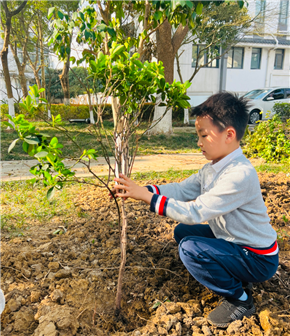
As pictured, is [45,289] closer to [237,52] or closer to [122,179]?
[122,179]

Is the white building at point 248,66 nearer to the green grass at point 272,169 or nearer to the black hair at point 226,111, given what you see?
the green grass at point 272,169

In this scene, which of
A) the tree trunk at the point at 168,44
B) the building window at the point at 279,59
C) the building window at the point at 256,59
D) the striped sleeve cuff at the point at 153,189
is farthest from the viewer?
the building window at the point at 279,59

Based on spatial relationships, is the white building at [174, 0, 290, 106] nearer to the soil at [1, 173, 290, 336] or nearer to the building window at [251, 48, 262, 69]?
the building window at [251, 48, 262, 69]

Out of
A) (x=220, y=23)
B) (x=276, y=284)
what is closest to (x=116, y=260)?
(x=276, y=284)

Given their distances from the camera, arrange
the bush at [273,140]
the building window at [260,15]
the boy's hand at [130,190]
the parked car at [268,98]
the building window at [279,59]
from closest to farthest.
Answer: the boy's hand at [130,190], the bush at [273,140], the parked car at [268,98], the building window at [260,15], the building window at [279,59]

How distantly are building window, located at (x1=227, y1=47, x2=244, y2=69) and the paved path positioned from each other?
50.4 feet

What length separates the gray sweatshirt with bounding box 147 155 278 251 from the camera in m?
1.75

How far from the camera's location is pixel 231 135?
191 centimetres

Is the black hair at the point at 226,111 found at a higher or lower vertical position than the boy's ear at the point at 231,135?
higher

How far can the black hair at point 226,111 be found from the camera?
6.21 ft

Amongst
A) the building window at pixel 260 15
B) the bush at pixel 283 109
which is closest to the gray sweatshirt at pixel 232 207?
the bush at pixel 283 109

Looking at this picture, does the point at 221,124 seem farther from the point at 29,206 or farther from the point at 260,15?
the point at 260,15

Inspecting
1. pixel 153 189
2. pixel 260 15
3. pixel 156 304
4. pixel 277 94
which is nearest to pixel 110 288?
pixel 156 304

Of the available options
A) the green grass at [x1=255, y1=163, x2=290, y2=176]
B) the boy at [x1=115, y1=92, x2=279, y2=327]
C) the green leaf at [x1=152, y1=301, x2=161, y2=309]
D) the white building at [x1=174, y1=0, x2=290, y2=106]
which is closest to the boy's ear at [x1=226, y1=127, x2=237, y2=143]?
the boy at [x1=115, y1=92, x2=279, y2=327]
